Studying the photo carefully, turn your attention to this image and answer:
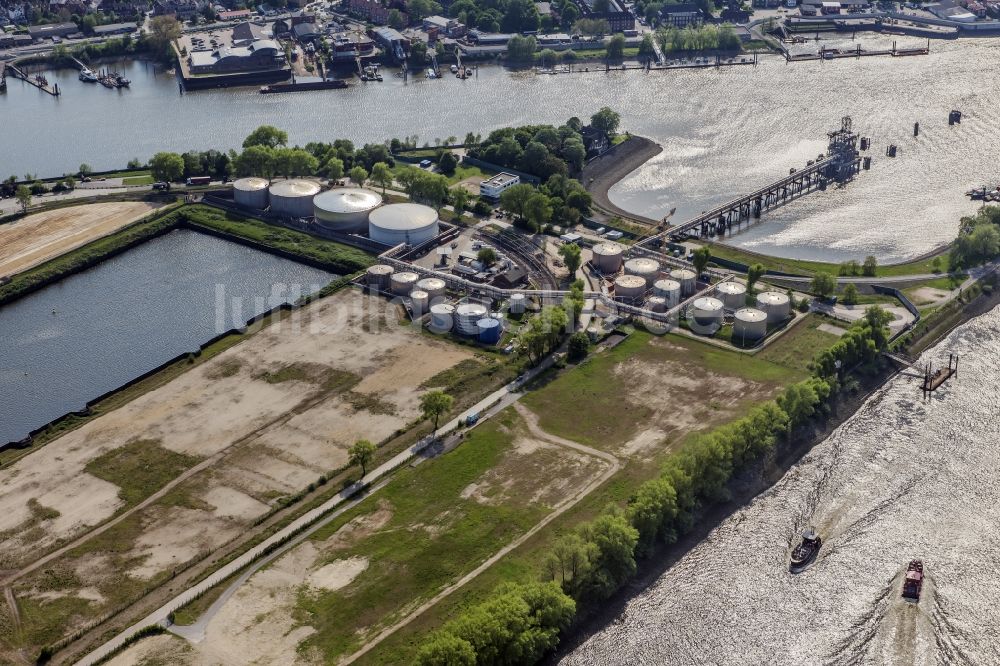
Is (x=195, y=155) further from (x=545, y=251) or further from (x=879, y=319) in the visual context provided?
(x=879, y=319)

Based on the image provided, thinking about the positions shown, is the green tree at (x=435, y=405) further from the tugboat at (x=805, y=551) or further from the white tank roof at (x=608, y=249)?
the white tank roof at (x=608, y=249)

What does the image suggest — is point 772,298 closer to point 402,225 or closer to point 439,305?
point 439,305

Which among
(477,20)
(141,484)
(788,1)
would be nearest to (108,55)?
(477,20)

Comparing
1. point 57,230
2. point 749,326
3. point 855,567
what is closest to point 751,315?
point 749,326

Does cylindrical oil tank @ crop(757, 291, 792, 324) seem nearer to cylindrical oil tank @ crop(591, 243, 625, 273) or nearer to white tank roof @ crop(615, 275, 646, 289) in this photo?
white tank roof @ crop(615, 275, 646, 289)

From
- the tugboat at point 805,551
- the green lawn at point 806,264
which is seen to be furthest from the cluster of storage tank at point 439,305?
the tugboat at point 805,551
